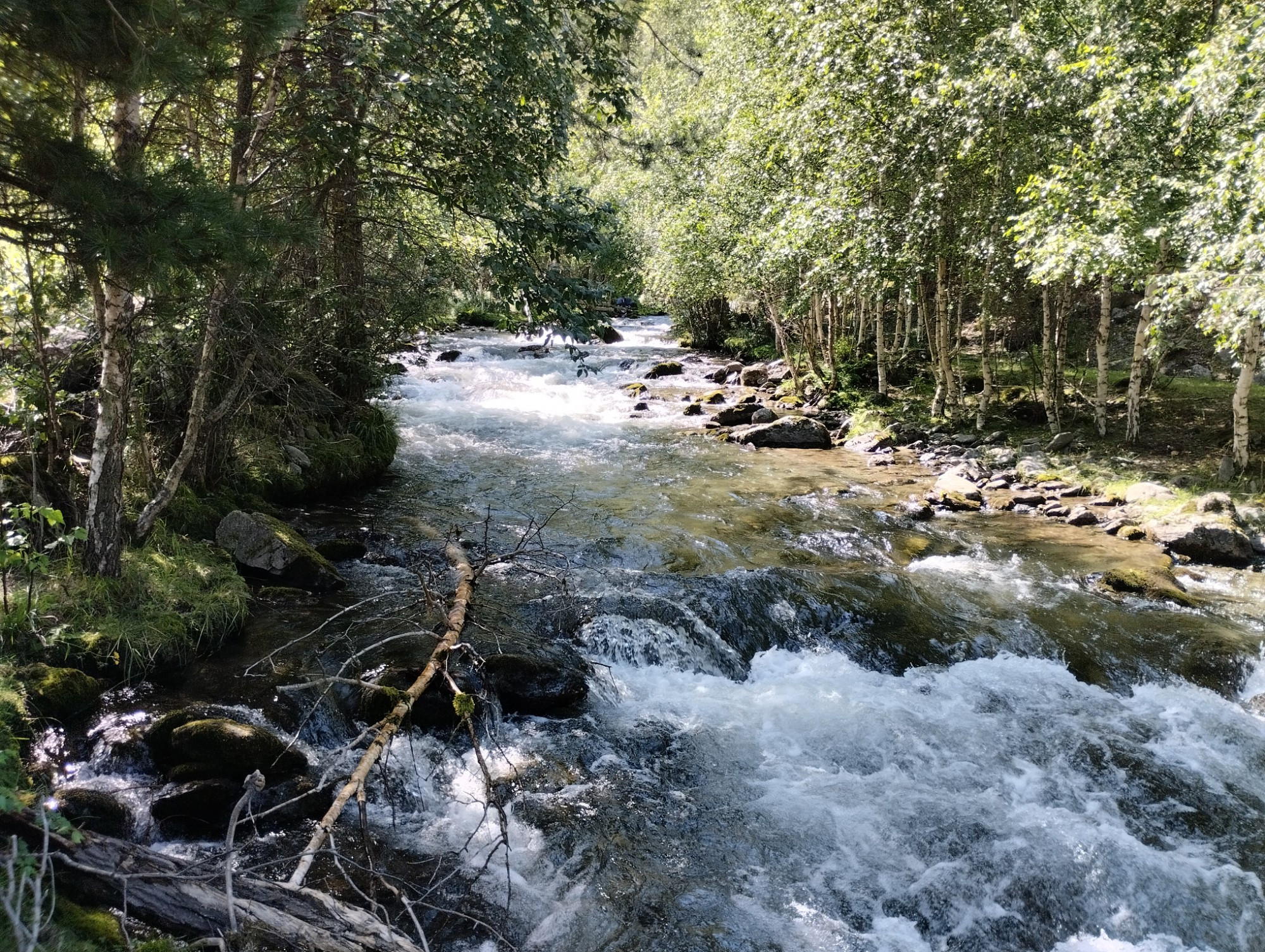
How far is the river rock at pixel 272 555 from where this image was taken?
8805 millimetres

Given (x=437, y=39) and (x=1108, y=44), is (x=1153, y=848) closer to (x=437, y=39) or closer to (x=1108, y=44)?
(x=437, y=39)

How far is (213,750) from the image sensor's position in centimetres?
557

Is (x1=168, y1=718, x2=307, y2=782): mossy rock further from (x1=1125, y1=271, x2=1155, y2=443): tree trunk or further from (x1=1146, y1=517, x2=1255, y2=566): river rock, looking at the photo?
(x1=1125, y1=271, x2=1155, y2=443): tree trunk

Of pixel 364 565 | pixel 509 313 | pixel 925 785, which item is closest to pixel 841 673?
pixel 925 785

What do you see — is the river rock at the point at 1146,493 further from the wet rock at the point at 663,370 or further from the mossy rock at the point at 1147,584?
the wet rock at the point at 663,370

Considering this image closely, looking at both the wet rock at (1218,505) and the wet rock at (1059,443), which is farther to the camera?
the wet rock at (1059,443)

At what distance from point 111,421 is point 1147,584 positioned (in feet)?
39.1

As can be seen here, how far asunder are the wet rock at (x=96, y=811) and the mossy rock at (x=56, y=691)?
3.08 feet

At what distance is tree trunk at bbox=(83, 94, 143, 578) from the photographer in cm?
602

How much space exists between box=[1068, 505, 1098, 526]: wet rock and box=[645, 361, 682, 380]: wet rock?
17.2 metres

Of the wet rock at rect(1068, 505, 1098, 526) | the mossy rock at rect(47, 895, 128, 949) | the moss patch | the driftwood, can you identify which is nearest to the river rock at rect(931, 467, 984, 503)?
the wet rock at rect(1068, 505, 1098, 526)

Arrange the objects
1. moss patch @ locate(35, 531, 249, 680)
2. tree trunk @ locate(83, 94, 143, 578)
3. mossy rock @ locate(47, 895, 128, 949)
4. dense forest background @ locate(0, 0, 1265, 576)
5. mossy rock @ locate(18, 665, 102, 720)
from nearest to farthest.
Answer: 1. mossy rock @ locate(47, 895, 128, 949)
2. dense forest background @ locate(0, 0, 1265, 576)
3. mossy rock @ locate(18, 665, 102, 720)
4. tree trunk @ locate(83, 94, 143, 578)
5. moss patch @ locate(35, 531, 249, 680)

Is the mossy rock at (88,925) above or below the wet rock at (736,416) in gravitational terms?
below

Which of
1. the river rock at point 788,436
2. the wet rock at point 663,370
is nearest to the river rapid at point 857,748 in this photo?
the river rock at point 788,436
